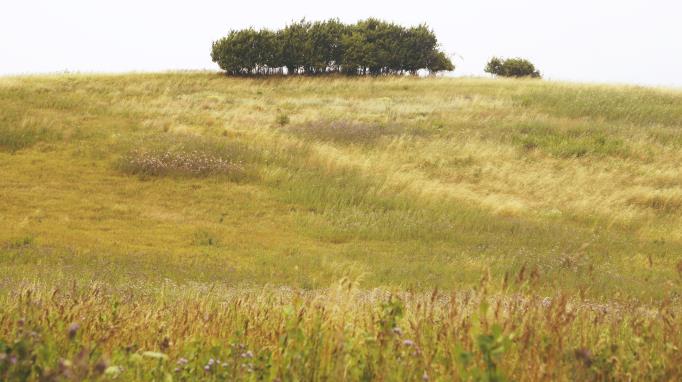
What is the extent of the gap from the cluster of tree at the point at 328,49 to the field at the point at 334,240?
1401 centimetres

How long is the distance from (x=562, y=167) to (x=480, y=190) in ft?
17.4

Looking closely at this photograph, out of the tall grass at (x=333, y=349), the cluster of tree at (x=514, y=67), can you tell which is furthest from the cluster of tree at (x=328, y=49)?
the tall grass at (x=333, y=349)

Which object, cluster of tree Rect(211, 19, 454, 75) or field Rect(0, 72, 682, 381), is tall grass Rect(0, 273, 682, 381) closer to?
field Rect(0, 72, 682, 381)

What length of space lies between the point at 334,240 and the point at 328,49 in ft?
126

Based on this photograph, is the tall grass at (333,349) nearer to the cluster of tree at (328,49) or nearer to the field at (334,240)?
the field at (334,240)

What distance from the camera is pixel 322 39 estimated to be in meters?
50.4

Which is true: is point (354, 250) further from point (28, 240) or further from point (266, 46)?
point (266, 46)

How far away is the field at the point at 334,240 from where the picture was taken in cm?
347

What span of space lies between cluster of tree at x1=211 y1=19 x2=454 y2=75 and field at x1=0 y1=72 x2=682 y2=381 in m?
14.0

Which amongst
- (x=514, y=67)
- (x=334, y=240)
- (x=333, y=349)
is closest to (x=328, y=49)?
(x=514, y=67)

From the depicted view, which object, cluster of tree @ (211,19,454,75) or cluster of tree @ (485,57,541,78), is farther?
cluster of tree @ (485,57,541,78)

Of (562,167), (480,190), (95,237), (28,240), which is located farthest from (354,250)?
(562,167)

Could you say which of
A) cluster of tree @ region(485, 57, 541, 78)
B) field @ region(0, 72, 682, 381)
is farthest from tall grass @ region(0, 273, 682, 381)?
cluster of tree @ region(485, 57, 541, 78)

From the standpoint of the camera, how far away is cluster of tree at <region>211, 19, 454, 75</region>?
1929 inches
